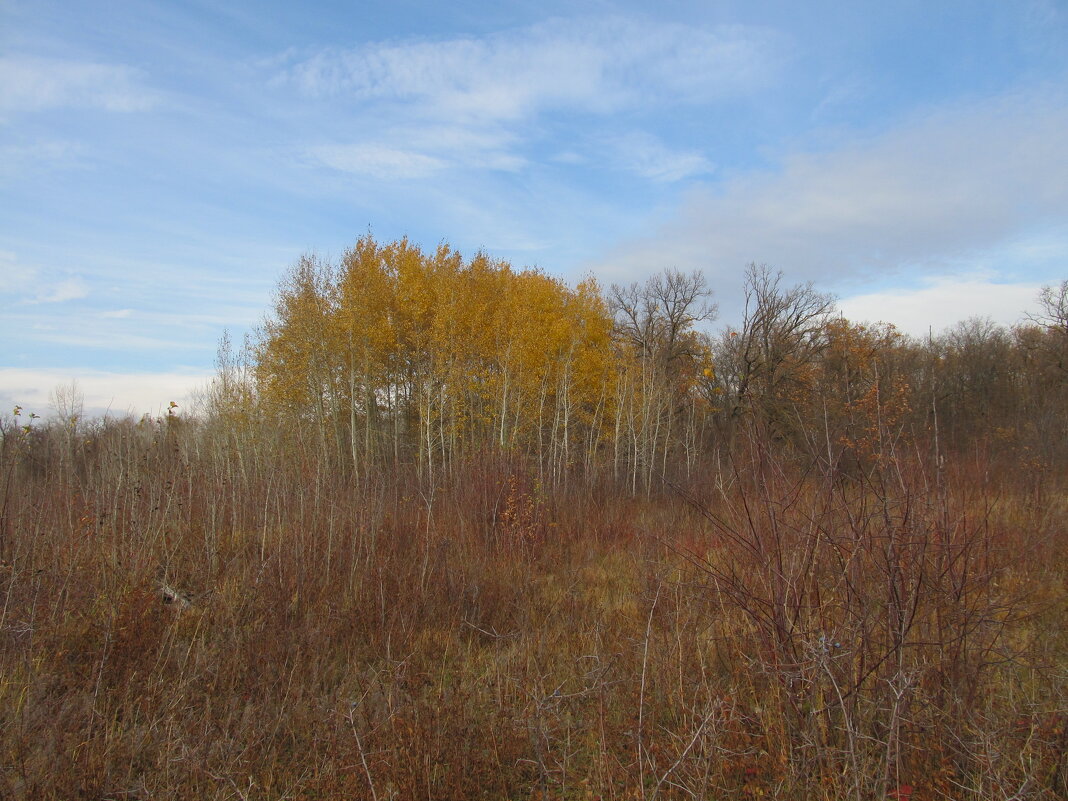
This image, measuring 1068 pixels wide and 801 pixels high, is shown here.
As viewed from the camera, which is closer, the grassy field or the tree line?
the grassy field

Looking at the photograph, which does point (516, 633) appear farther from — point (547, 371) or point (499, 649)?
point (547, 371)

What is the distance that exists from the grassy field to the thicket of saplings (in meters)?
0.03

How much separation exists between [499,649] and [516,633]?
0.72ft

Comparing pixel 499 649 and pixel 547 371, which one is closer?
pixel 499 649

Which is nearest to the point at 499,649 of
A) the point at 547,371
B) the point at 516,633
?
the point at 516,633

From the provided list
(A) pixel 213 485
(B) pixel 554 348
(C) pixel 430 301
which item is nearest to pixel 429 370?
(C) pixel 430 301

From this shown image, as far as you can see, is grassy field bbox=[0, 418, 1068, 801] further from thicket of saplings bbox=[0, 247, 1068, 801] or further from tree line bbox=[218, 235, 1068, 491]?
tree line bbox=[218, 235, 1068, 491]

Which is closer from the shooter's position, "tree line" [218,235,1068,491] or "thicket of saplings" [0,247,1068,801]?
"thicket of saplings" [0,247,1068,801]

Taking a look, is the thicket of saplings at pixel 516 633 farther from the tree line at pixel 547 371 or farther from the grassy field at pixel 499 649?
the tree line at pixel 547 371

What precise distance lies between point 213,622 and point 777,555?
16.0 ft

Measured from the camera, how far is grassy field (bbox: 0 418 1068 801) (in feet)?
9.59

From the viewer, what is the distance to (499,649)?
5500 mm

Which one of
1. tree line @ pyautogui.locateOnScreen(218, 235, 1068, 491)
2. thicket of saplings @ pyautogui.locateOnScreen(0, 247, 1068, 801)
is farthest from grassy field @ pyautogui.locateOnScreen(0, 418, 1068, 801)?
tree line @ pyautogui.locateOnScreen(218, 235, 1068, 491)

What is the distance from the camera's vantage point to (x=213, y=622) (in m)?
5.24
